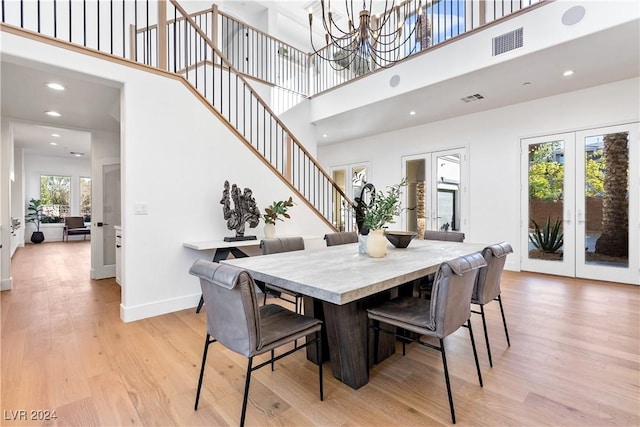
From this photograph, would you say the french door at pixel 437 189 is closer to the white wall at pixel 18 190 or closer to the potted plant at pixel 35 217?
the white wall at pixel 18 190

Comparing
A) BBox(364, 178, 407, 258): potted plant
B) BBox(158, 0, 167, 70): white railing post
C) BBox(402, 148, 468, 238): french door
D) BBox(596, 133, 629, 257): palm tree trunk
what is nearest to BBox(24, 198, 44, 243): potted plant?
BBox(158, 0, 167, 70): white railing post

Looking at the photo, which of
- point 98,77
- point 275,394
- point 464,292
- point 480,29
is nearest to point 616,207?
point 480,29

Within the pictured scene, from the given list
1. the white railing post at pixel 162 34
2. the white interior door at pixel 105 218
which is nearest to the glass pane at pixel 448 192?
the white railing post at pixel 162 34

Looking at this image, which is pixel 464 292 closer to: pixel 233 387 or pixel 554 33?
pixel 233 387

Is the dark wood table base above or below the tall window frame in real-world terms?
below

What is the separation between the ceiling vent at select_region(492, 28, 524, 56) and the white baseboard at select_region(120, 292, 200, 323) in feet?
15.5

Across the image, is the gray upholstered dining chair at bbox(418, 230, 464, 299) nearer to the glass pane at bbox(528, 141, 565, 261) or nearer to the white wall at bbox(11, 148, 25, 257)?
the glass pane at bbox(528, 141, 565, 261)

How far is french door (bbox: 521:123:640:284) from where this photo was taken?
4.48m

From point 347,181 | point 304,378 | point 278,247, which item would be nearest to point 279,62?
point 347,181

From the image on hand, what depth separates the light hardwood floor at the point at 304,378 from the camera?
1666 millimetres

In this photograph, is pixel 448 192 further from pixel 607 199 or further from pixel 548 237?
pixel 607 199

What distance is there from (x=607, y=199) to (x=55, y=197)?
1461cm

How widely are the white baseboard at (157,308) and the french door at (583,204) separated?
5.42 meters

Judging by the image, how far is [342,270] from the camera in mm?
1793
